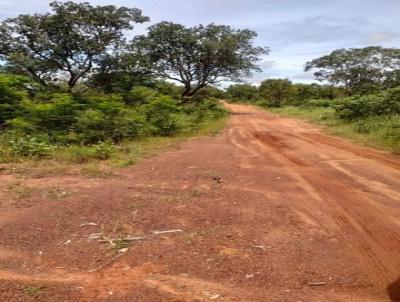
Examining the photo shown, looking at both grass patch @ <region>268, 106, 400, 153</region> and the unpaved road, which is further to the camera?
grass patch @ <region>268, 106, 400, 153</region>

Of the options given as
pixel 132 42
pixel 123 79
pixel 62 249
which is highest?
pixel 132 42

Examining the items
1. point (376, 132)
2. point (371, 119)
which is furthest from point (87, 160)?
point (371, 119)

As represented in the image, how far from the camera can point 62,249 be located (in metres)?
4.54

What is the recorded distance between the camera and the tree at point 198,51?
87.3 feet

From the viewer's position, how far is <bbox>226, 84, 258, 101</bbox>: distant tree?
163 feet

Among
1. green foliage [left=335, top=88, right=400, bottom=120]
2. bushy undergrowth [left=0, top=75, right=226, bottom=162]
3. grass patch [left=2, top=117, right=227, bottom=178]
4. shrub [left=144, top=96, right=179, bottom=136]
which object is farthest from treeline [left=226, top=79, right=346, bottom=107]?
grass patch [left=2, top=117, right=227, bottom=178]

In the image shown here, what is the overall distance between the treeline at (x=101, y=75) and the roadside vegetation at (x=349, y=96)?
5.60 metres

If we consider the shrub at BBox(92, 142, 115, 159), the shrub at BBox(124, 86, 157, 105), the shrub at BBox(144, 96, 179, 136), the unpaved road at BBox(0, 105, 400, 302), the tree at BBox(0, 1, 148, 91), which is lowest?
the unpaved road at BBox(0, 105, 400, 302)

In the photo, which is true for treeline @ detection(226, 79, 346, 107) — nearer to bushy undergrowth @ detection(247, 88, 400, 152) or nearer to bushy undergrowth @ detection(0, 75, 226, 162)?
bushy undergrowth @ detection(247, 88, 400, 152)

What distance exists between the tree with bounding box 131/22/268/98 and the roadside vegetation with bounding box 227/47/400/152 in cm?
456

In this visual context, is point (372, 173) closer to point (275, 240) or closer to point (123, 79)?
point (275, 240)

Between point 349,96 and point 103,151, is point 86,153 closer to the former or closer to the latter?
point 103,151

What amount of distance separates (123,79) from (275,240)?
18.9 m

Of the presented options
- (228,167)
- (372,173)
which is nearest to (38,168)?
(228,167)
